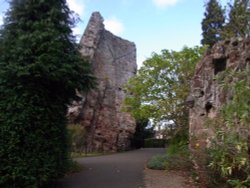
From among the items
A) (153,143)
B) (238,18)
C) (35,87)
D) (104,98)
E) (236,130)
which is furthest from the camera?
(153,143)

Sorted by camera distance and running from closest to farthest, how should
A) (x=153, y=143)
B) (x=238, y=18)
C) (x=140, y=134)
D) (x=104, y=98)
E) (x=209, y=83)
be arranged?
1. (x=209, y=83)
2. (x=238, y=18)
3. (x=104, y=98)
4. (x=140, y=134)
5. (x=153, y=143)

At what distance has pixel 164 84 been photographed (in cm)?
1931

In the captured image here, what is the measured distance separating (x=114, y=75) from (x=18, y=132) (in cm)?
1833

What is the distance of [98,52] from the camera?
25781mm

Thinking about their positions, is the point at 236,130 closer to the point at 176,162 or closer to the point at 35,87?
the point at 35,87

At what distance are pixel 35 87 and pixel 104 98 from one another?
53.6 ft

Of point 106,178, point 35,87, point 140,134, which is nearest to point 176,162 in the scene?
point 106,178

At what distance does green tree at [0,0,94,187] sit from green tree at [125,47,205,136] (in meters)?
9.02

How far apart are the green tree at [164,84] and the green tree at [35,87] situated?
9.02m

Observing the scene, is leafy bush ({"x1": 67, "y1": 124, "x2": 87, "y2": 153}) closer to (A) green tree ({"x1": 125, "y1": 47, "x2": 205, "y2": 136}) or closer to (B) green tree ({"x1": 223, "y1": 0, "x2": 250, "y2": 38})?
(A) green tree ({"x1": 125, "y1": 47, "x2": 205, "y2": 136})

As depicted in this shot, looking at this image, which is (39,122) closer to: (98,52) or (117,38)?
(98,52)

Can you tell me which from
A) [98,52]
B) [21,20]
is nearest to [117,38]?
[98,52]

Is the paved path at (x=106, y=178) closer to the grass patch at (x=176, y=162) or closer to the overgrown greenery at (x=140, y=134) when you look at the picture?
the grass patch at (x=176, y=162)

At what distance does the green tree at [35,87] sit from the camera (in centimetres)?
872
